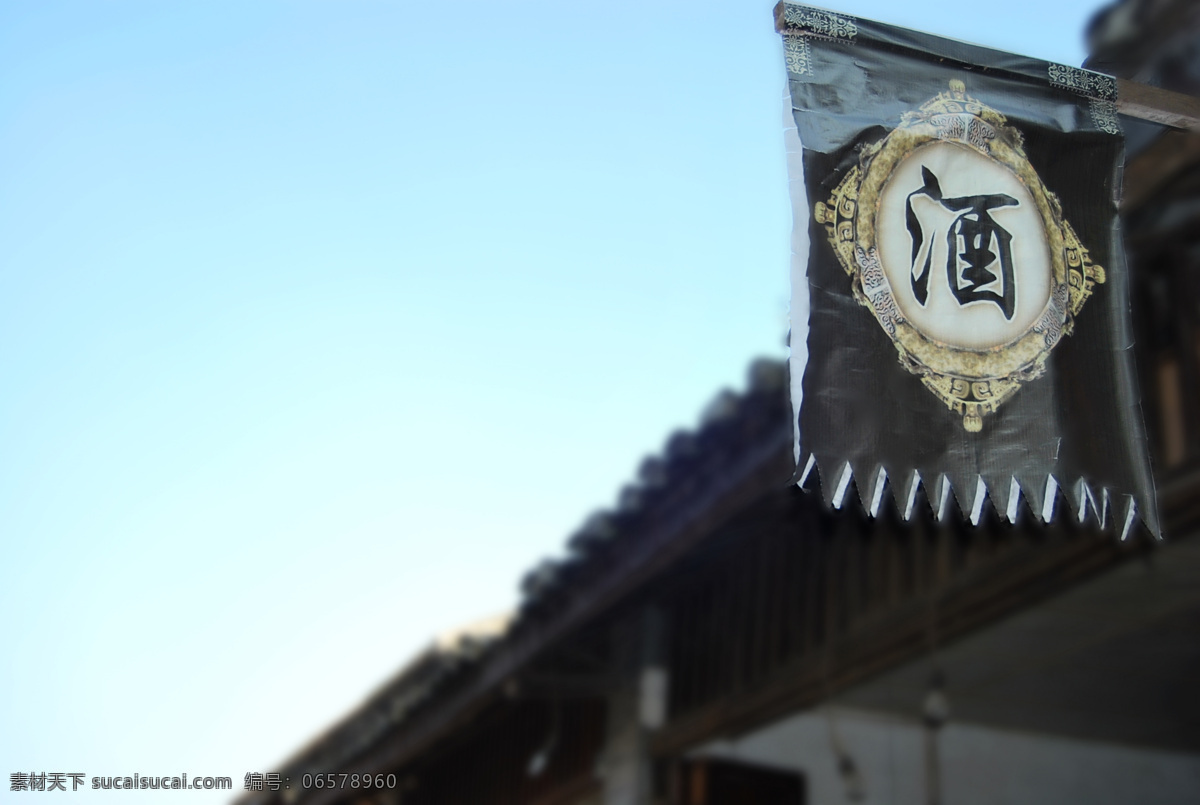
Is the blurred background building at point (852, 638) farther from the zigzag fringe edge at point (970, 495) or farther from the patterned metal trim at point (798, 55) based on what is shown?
the zigzag fringe edge at point (970, 495)

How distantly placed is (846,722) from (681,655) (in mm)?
1579

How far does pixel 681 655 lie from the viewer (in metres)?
10.3

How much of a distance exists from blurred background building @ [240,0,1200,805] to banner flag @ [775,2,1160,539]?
0.75m

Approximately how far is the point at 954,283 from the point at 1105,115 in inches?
38.5

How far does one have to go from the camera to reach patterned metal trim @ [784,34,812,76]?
4551mm

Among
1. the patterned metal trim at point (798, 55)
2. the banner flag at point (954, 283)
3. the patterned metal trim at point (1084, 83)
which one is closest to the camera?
the banner flag at point (954, 283)

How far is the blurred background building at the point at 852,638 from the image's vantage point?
647 cm

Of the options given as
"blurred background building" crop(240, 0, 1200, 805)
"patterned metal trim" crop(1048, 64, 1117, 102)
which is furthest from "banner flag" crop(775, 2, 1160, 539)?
"blurred background building" crop(240, 0, 1200, 805)

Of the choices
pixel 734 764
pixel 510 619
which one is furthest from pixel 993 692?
pixel 510 619

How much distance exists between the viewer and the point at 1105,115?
192 inches

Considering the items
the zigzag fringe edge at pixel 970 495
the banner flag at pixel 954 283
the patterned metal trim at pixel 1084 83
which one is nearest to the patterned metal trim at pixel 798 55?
the banner flag at pixel 954 283

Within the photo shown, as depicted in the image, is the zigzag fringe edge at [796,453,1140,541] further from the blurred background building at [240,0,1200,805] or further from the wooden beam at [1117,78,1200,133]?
the blurred background building at [240,0,1200,805]

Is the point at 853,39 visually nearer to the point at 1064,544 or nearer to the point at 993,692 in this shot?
the point at 1064,544

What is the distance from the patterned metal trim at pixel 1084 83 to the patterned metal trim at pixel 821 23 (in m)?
0.81
